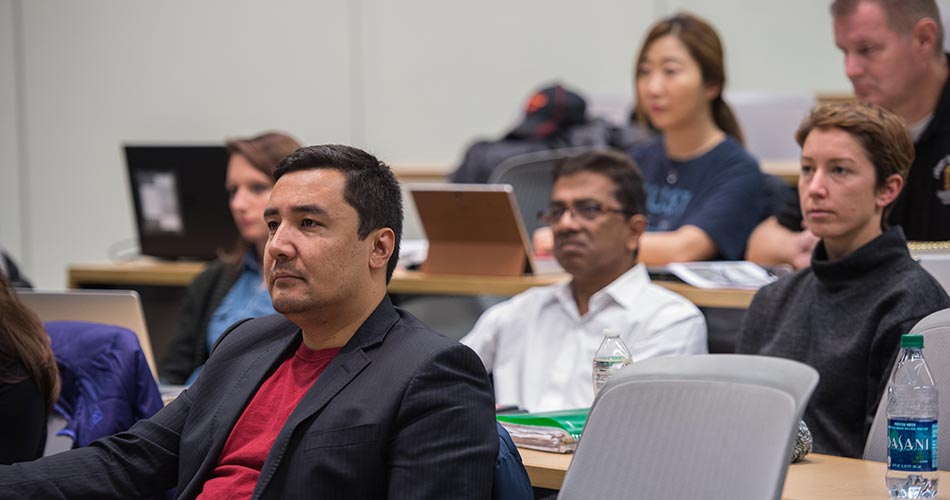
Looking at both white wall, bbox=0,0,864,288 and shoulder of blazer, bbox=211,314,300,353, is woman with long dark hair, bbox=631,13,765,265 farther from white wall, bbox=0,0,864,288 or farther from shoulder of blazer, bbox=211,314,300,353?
white wall, bbox=0,0,864,288

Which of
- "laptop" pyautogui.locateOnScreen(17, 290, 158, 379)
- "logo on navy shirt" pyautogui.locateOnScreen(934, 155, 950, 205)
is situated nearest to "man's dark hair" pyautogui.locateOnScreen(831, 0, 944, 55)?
"logo on navy shirt" pyautogui.locateOnScreen(934, 155, 950, 205)

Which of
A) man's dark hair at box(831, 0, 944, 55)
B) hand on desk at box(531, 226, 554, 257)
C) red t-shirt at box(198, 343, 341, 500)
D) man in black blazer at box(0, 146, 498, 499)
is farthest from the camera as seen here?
hand on desk at box(531, 226, 554, 257)

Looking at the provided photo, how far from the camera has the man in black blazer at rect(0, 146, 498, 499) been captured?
5.39 feet

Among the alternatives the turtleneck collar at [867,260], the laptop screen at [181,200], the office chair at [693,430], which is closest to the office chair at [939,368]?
the turtleneck collar at [867,260]

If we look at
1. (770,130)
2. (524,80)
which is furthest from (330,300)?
(524,80)

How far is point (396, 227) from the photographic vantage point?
1.90 m

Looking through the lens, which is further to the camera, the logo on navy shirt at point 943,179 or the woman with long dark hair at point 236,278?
the woman with long dark hair at point 236,278

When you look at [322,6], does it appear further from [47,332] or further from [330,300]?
[330,300]

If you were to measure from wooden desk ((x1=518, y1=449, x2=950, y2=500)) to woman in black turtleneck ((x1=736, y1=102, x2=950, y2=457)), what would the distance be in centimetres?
27

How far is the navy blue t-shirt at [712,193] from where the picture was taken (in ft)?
11.7

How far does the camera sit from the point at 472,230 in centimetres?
357

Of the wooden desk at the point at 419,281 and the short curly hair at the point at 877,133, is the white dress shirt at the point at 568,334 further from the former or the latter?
the short curly hair at the point at 877,133

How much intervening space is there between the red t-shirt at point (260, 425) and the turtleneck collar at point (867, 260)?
108cm

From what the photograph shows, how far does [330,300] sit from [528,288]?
1.65 meters
